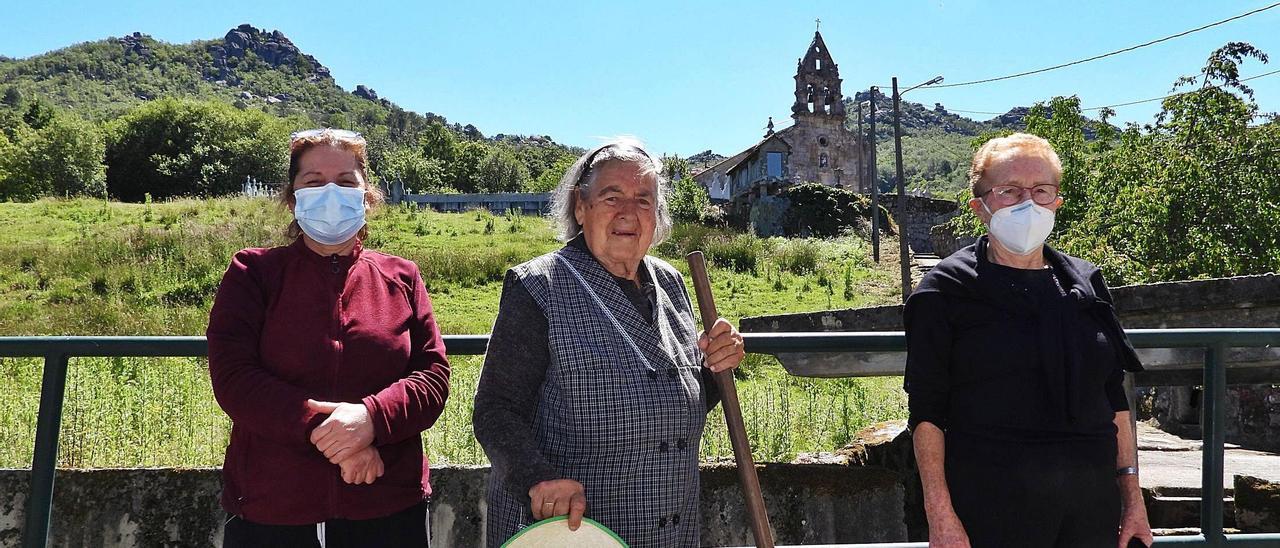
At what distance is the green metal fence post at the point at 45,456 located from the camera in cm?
270

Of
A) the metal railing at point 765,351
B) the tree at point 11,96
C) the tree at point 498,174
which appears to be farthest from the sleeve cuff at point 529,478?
the tree at point 11,96

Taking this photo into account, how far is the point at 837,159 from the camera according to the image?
69062mm

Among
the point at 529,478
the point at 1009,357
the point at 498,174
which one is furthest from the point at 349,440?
the point at 498,174

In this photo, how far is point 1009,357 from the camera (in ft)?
8.18

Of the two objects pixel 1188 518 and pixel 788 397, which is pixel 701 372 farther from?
pixel 788 397

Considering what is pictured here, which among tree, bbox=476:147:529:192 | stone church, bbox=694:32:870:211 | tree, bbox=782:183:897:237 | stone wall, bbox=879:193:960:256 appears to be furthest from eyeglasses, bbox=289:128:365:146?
tree, bbox=476:147:529:192

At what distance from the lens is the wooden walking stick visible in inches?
95.9

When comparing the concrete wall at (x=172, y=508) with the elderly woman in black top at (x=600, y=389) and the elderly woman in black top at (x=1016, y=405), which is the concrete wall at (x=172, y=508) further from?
the elderly woman in black top at (x=1016, y=405)

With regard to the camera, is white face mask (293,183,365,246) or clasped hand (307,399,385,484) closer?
clasped hand (307,399,385,484)

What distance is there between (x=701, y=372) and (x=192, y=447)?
4.21 m

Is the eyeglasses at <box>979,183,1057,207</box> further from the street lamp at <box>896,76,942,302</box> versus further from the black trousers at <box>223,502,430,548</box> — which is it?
the street lamp at <box>896,76,942,302</box>

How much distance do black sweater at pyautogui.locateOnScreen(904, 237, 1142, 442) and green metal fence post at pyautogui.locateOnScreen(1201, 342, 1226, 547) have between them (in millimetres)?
650

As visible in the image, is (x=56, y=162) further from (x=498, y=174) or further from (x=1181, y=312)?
(x=1181, y=312)

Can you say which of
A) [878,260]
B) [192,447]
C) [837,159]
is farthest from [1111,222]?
[837,159]
